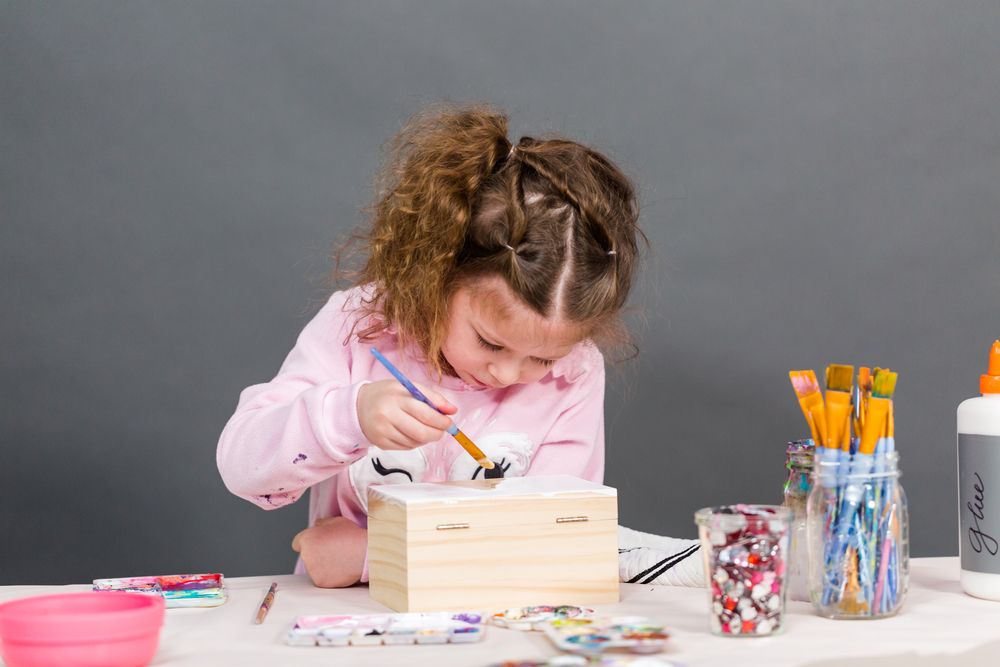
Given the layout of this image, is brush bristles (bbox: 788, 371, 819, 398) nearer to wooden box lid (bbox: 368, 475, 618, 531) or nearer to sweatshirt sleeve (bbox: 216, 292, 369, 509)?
wooden box lid (bbox: 368, 475, 618, 531)

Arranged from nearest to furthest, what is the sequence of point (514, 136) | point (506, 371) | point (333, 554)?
point (333, 554) → point (506, 371) → point (514, 136)

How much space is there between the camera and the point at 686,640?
72cm

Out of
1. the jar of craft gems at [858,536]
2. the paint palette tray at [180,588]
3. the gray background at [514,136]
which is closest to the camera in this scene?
the jar of craft gems at [858,536]

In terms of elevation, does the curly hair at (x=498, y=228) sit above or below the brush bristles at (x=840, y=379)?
above

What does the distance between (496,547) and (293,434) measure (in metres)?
0.25

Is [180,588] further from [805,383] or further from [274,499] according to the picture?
[805,383]

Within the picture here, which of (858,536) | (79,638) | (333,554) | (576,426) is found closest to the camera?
(79,638)

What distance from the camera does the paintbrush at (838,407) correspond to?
0.76 metres

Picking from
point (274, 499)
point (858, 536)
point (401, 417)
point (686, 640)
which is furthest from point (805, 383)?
point (274, 499)

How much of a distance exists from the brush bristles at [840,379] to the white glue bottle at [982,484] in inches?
5.3

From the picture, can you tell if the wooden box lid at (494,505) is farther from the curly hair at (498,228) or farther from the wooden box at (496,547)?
the curly hair at (498,228)

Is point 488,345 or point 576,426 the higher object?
point 488,345

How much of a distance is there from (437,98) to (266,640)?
1296 millimetres

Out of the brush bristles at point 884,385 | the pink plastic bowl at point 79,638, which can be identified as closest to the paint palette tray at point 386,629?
the pink plastic bowl at point 79,638
